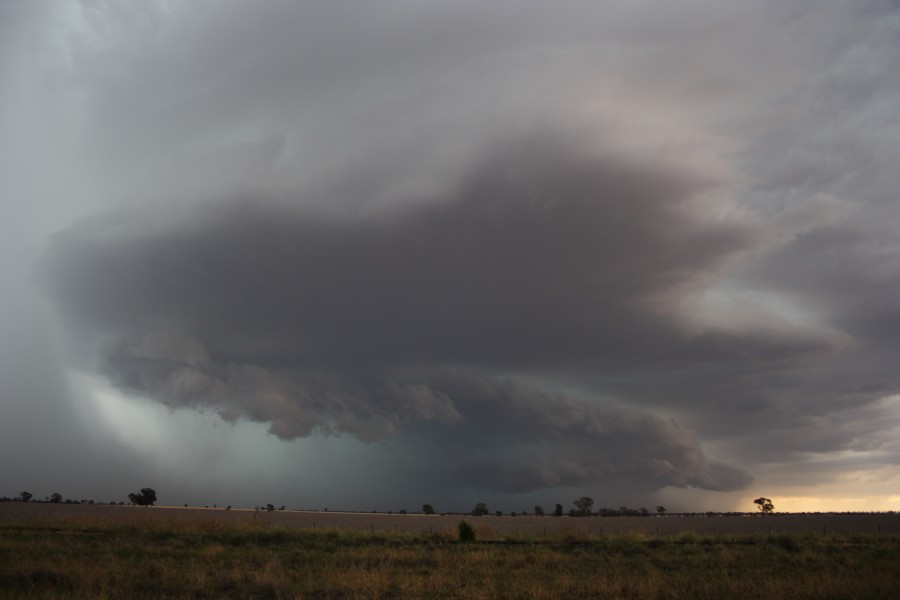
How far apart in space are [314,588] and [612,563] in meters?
20.2

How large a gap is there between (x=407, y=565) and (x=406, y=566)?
789 millimetres

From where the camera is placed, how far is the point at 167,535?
183ft

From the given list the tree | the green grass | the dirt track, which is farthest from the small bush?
the tree

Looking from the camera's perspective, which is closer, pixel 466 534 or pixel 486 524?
pixel 466 534

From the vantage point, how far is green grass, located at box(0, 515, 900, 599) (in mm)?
25859

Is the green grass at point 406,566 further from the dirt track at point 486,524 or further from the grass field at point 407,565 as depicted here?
the dirt track at point 486,524

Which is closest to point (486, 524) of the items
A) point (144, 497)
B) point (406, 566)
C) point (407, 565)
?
point (407, 565)

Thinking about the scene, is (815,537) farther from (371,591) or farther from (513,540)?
(371,591)

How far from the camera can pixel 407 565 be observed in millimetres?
36969

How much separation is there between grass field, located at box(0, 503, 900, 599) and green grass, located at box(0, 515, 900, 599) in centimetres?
10

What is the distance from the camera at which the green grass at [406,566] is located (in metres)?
25.9

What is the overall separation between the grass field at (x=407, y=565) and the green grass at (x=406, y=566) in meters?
0.10

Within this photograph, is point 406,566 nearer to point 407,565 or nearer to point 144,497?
point 407,565

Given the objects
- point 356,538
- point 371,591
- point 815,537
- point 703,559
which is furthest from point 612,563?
point 815,537
